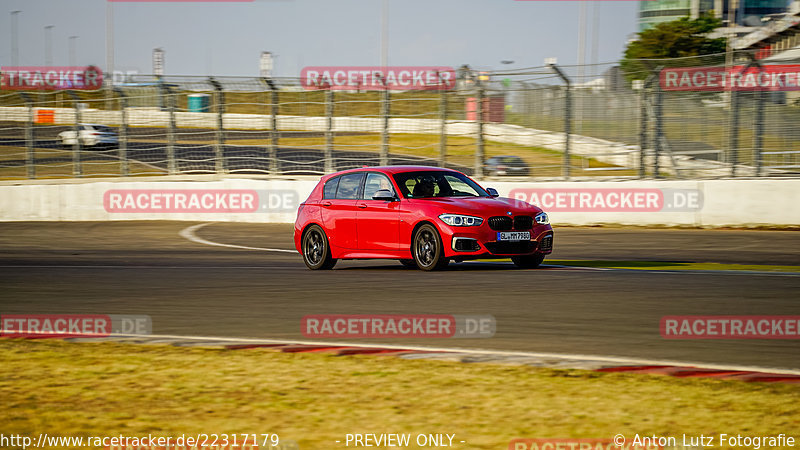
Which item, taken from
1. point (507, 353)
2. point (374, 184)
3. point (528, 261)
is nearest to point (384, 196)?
point (374, 184)

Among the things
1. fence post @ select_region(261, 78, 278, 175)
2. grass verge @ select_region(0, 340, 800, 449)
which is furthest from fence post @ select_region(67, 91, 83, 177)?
grass verge @ select_region(0, 340, 800, 449)

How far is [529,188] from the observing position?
2186 cm

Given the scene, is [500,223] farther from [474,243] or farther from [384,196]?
[384,196]

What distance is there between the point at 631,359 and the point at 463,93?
16746mm

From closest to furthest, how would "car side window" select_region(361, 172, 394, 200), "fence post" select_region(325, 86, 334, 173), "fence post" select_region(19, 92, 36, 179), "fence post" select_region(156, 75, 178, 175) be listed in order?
1. "car side window" select_region(361, 172, 394, 200)
2. "fence post" select_region(325, 86, 334, 173)
3. "fence post" select_region(156, 75, 178, 175)
4. "fence post" select_region(19, 92, 36, 179)

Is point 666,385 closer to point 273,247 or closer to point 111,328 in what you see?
point 111,328

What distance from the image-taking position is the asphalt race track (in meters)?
7.97

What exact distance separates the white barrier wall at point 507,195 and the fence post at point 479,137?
723mm

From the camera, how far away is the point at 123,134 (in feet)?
91.1

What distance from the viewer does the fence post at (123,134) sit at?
1085 inches

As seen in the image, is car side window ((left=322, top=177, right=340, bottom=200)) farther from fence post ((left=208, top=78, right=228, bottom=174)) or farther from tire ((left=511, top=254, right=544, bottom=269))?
fence post ((left=208, top=78, right=228, bottom=174))

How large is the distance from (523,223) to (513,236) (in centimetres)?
22

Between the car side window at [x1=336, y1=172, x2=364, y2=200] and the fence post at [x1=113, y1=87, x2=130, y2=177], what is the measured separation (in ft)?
48.6

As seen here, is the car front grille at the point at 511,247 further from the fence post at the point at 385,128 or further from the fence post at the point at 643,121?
the fence post at the point at 385,128
